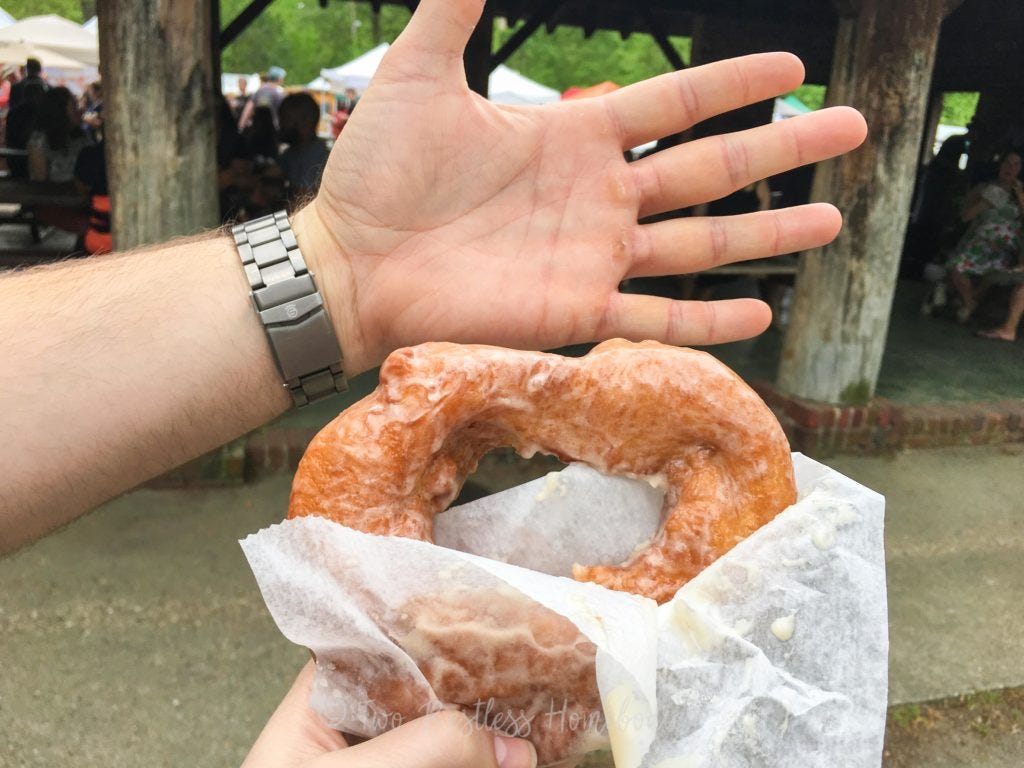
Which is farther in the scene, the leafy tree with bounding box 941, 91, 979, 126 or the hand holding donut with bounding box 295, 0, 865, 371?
the leafy tree with bounding box 941, 91, 979, 126

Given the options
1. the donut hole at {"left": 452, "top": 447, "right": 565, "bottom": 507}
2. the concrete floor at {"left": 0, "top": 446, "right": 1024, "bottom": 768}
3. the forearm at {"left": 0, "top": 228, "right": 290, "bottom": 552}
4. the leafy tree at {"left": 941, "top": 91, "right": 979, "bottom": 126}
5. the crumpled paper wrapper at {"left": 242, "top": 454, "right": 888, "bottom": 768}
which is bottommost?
the concrete floor at {"left": 0, "top": 446, "right": 1024, "bottom": 768}

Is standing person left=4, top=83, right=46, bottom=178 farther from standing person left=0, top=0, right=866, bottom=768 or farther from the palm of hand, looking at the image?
the palm of hand

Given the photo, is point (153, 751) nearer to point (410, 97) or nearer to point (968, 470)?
point (410, 97)

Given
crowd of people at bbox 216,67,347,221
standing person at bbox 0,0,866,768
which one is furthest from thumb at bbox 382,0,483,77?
crowd of people at bbox 216,67,347,221

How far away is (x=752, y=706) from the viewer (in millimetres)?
1435

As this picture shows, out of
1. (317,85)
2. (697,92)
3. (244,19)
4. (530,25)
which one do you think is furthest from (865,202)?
(317,85)

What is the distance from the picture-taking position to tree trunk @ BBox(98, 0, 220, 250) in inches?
152

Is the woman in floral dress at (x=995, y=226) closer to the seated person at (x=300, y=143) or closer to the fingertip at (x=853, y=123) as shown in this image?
the seated person at (x=300, y=143)

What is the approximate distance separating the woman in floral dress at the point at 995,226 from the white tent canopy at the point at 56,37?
52.3 ft

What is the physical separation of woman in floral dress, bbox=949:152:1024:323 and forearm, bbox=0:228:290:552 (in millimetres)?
8711

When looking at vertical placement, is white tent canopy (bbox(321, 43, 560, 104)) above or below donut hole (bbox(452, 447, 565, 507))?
above

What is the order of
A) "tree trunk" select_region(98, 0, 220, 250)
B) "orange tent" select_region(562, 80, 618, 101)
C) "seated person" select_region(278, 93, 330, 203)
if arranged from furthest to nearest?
"seated person" select_region(278, 93, 330, 203) < "tree trunk" select_region(98, 0, 220, 250) < "orange tent" select_region(562, 80, 618, 101)

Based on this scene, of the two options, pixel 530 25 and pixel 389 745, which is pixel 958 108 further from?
pixel 389 745

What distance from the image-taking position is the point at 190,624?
369 cm
